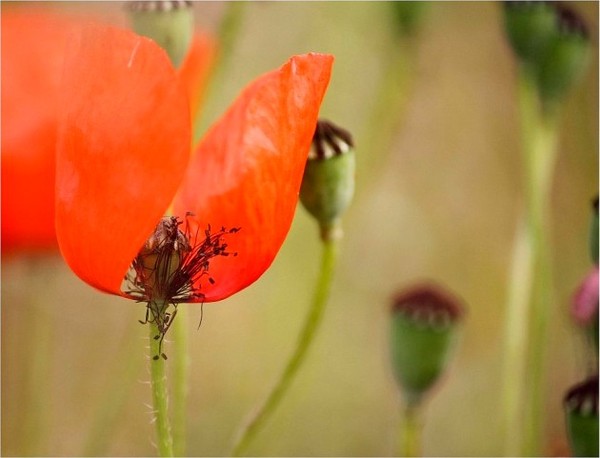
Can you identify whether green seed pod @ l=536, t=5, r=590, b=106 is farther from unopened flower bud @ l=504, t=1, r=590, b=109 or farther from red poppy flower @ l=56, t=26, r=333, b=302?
red poppy flower @ l=56, t=26, r=333, b=302

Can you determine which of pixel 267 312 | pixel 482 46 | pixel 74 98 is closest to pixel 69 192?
pixel 74 98

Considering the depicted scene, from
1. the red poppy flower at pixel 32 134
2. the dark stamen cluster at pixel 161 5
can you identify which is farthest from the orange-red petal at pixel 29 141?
the dark stamen cluster at pixel 161 5

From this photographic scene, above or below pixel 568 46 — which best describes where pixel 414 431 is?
below

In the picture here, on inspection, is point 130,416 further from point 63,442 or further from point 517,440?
point 517,440

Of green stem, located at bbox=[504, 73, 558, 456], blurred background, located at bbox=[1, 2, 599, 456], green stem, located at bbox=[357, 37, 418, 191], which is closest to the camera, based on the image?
green stem, located at bbox=[504, 73, 558, 456]

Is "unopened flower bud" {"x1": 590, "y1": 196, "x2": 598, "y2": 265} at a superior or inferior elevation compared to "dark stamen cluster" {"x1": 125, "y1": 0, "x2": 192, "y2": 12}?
inferior

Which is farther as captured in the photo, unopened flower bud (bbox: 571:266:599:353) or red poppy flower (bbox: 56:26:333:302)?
unopened flower bud (bbox: 571:266:599:353)

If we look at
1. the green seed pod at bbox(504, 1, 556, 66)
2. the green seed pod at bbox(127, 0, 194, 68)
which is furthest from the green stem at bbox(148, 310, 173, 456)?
the green seed pod at bbox(504, 1, 556, 66)

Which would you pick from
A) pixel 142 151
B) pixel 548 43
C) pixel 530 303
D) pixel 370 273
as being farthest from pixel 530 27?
pixel 370 273

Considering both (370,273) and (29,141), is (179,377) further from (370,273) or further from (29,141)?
(370,273)
